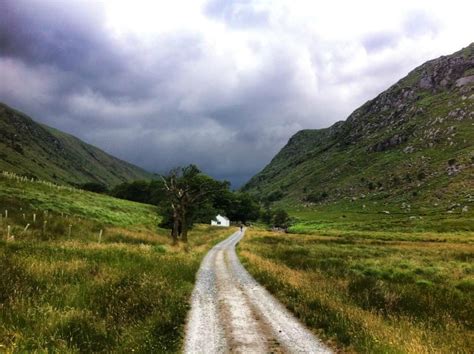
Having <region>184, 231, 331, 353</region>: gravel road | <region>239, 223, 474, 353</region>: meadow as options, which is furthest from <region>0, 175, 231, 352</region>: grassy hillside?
<region>239, 223, 474, 353</region>: meadow

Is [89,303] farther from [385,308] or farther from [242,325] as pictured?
[385,308]

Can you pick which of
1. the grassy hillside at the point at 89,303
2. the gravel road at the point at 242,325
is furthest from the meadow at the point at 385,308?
the grassy hillside at the point at 89,303

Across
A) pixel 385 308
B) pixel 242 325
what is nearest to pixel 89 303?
pixel 242 325

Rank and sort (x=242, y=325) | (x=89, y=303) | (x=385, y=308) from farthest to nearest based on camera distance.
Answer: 1. (x=385, y=308)
2. (x=242, y=325)
3. (x=89, y=303)

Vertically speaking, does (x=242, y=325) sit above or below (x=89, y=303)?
below

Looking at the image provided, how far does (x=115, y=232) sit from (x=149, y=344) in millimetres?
32550

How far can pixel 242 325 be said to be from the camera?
11922 millimetres

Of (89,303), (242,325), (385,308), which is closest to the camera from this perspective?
(89,303)

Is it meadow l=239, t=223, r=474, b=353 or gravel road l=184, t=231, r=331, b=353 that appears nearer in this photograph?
gravel road l=184, t=231, r=331, b=353

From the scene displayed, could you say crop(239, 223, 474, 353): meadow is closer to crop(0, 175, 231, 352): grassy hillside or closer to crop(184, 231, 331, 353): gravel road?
crop(184, 231, 331, 353): gravel road

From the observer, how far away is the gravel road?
32.3 ft

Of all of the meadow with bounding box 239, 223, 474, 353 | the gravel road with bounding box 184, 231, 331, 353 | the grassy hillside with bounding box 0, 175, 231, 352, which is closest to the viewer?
the grassy hillside with bounding box 0, 175, 231, 352

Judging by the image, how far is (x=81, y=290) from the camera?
503 inches

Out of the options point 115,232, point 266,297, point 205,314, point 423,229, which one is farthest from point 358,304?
point 423,229
